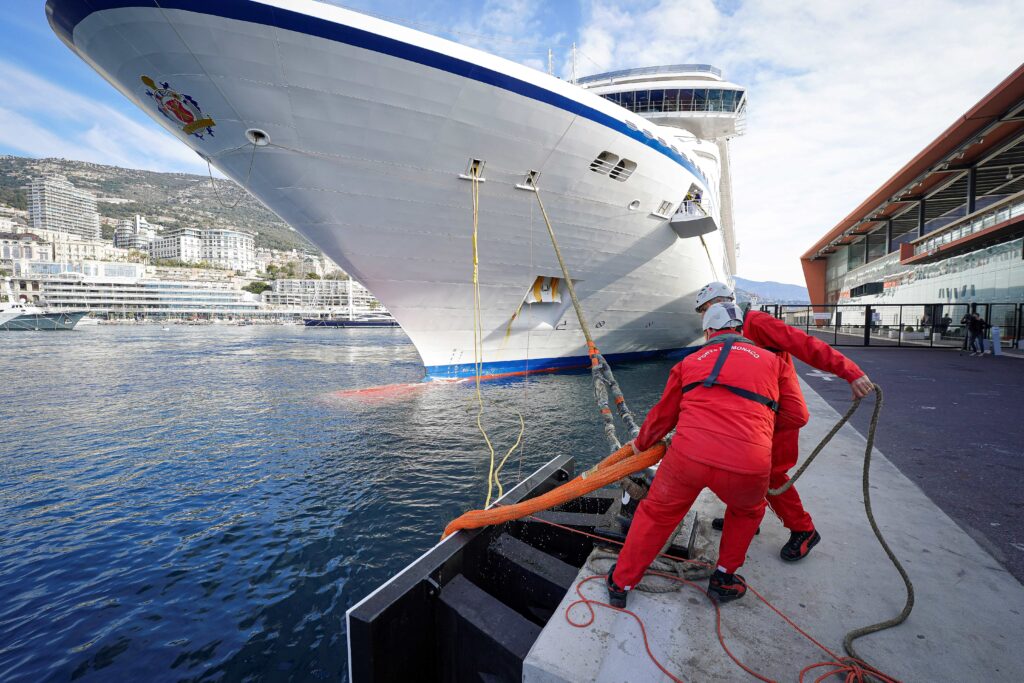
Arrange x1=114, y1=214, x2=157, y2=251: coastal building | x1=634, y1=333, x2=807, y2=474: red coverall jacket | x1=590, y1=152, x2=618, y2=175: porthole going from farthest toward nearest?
x1=114, y1=214, x2=157, y2=251: coastal building < x1=590, y1=152, x2=618, y2=175: porthole < x1=634, y1=333, x2=807, y2=474: red coverall jacket

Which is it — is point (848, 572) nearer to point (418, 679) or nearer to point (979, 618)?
Result: point (979, 618)

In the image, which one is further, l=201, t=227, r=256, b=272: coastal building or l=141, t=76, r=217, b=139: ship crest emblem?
l=201, t=227, r=256, b=272: coastal building

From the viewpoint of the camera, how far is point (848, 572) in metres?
2.27

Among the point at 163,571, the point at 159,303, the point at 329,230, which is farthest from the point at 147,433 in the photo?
the point at 159,303

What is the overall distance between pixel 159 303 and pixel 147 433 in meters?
108

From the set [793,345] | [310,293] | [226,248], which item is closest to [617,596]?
[793,345]

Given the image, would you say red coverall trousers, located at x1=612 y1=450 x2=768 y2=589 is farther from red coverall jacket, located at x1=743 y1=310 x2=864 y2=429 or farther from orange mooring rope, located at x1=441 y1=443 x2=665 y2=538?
red coverall jacket, located at x1=743 y1=310 x2=864 y2=429

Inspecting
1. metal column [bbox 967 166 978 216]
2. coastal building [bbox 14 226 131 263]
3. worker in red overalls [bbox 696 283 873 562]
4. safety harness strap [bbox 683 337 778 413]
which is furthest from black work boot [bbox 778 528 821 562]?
coastal building [bbox 14 226 131 263]

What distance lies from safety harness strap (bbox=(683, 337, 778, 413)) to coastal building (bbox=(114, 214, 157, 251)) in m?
238

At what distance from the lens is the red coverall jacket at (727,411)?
197 cm

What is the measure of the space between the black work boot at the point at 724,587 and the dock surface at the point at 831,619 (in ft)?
0.14

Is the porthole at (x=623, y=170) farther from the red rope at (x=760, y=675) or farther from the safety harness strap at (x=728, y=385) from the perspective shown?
the red rope at (x=760, y=675)

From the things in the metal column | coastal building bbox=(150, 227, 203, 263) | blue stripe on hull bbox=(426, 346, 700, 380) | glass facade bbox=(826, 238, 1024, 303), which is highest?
coastal building bbox=(150, 227, 203, 263)

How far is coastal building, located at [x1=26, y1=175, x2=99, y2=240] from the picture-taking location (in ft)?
572
